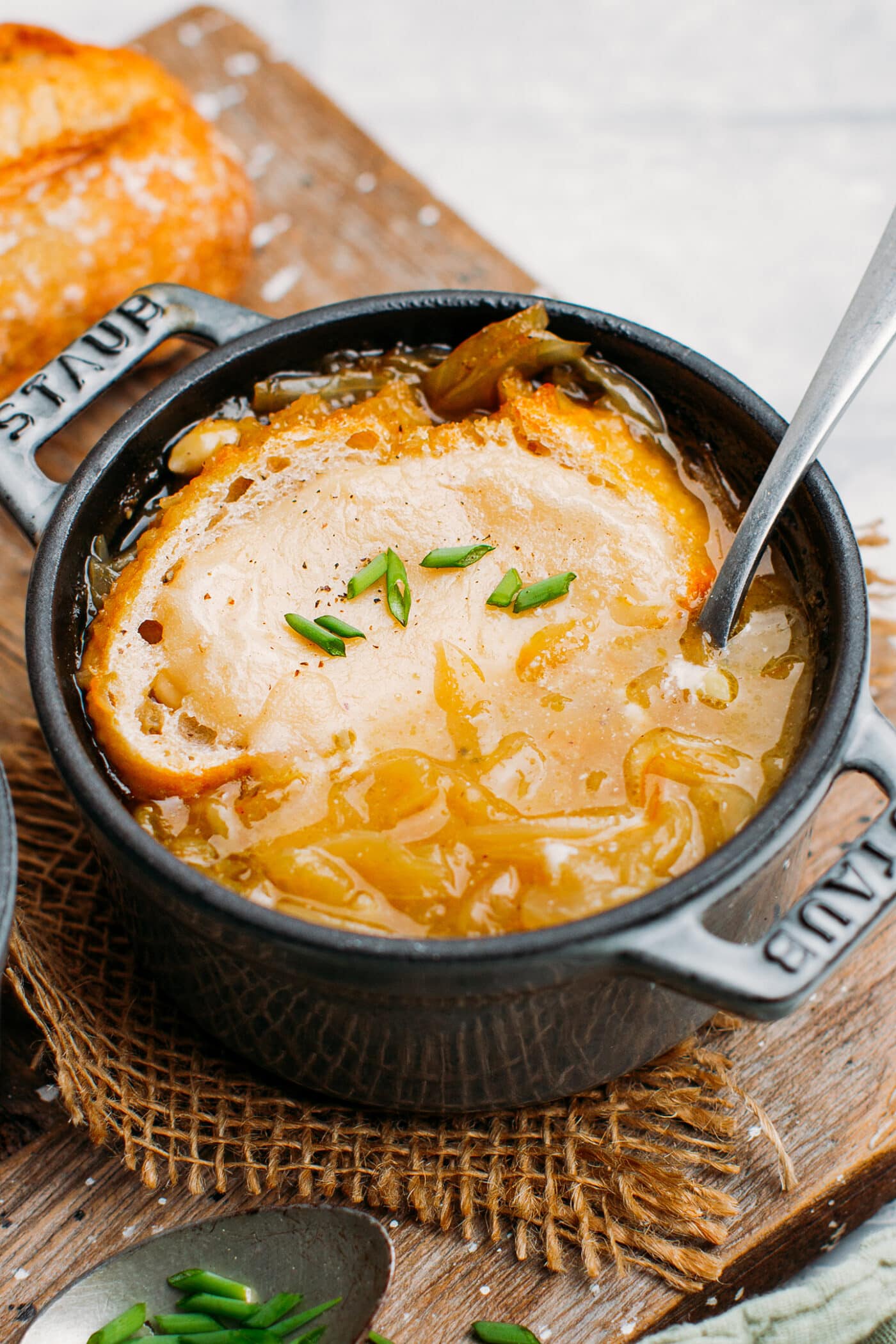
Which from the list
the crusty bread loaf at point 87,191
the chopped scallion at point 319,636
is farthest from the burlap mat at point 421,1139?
the crusty bread loaf at point 87,191

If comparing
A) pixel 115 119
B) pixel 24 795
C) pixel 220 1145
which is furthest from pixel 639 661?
pixel 115 119

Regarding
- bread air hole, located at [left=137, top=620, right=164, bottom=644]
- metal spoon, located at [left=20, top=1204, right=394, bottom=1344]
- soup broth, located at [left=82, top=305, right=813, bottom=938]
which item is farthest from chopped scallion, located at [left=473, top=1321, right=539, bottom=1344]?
bread air hole, located at [left=137, top=620, right=164, bottom=644]

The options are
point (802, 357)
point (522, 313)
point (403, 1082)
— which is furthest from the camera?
point (802, 357)

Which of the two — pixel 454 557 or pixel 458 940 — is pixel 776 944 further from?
pixel 454 557

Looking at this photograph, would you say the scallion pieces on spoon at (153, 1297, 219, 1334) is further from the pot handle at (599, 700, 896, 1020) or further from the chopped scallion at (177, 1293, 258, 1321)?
the pot handle at (599, 700, 896, 1020)

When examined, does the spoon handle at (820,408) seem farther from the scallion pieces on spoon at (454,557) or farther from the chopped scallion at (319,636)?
the chopped scallion at (319,636)

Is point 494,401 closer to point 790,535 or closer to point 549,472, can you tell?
point 549,472

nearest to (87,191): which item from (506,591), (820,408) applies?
(506,591)
